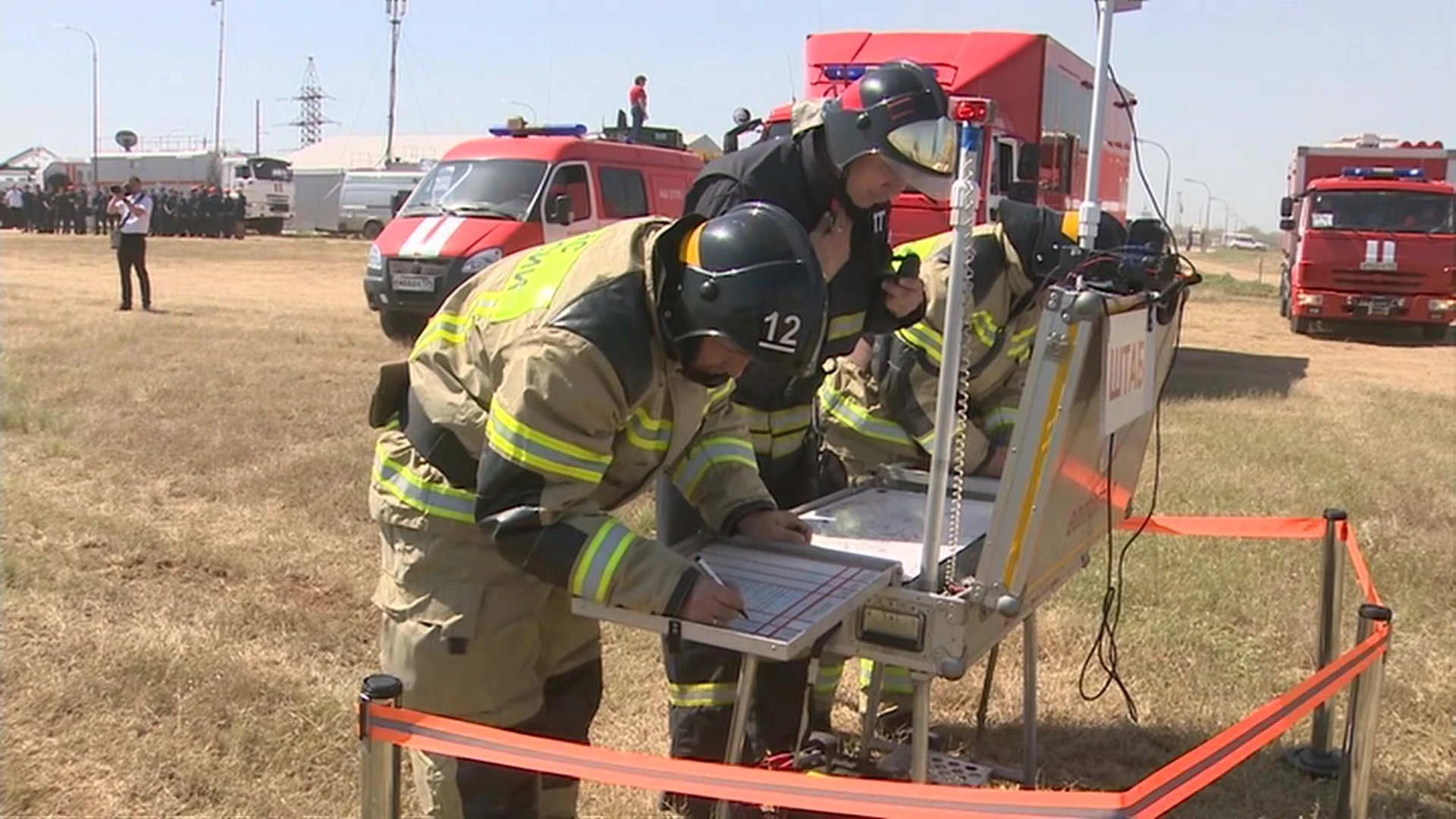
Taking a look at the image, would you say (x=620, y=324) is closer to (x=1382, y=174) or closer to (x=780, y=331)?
(x=780, y=331)

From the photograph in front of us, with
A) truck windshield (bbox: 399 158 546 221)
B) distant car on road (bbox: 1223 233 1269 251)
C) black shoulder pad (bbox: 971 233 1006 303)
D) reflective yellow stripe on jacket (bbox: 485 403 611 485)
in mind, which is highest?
distant car on road (bbox: 1223 233 1269 251)

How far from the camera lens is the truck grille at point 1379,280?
17.2 meters

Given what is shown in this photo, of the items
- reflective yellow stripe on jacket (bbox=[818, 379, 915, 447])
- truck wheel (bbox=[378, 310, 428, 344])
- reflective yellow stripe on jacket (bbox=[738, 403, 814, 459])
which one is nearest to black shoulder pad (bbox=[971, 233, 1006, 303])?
reflective yellow stripe on jacket (bbox=[818, 379, 915, 447])

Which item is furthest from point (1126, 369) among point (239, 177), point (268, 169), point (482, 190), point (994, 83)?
point (239, 177)

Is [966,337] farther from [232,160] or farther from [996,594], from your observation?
[232,160]

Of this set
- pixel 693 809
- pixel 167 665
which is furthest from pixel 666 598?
pixel 167 665

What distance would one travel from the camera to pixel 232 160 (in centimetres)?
4244

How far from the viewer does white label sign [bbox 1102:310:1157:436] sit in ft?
7.84

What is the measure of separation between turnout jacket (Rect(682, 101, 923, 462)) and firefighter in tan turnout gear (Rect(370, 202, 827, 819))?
19.5 inches

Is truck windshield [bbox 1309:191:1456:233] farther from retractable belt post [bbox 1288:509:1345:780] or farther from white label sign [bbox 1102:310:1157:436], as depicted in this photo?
white label sign [bbox 1102:310:1157:436]

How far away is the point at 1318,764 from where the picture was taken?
397cm

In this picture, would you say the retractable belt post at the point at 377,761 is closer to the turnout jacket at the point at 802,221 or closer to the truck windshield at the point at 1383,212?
the turnout jacket at the point at 802,221

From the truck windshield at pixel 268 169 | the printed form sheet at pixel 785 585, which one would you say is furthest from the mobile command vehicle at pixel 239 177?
the printed form sheet at pixel 785 585

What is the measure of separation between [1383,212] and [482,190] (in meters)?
12.3
